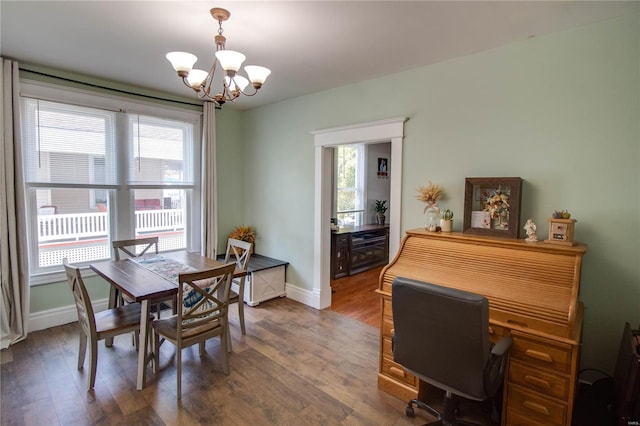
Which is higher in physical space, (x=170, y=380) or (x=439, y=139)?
(x=439, y=139)

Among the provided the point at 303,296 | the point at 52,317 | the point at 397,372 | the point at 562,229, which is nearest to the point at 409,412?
the point at 397,372

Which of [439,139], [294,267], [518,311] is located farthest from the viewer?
[294,267]

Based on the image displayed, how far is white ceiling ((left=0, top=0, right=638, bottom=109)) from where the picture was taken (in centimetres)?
199

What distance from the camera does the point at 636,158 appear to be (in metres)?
2.02

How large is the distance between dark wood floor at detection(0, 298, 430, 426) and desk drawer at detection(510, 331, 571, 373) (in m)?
0.76

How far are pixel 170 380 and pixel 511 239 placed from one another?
2.74 metres

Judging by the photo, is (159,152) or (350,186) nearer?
(159,152)

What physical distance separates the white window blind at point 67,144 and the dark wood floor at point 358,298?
122 inches

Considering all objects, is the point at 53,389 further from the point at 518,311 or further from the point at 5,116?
the point at 518,311

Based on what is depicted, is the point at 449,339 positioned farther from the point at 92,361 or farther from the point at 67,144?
the point at 67,144

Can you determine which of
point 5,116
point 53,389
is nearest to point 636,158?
point 53,389

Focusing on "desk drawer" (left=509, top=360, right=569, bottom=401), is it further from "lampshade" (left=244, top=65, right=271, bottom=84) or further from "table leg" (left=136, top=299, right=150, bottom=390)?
"table leg" (left=136, top=299, right=150, bottom=390)

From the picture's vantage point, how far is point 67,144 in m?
3.35

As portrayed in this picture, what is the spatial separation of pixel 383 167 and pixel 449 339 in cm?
527
